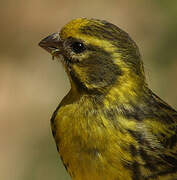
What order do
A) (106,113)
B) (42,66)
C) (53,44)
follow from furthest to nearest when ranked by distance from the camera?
1. (42,66)
2. (53,44)
3. (106,113)

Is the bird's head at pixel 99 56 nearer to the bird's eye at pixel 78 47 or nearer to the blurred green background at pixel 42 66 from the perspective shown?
the bird's eye at pixel 78 47

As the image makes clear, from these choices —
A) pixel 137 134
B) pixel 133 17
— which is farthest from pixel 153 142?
pixel 133 17

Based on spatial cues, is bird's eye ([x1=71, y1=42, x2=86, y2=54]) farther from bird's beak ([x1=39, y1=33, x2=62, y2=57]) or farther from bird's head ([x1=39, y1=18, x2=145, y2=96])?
bird's beak ([x1=39, y1=33, x2=62, y2=57])

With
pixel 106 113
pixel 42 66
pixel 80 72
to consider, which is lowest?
pixel 42 66

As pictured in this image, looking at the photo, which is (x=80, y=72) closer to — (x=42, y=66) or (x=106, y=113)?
(x=106, y=113)

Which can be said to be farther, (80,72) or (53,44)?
(53,44)

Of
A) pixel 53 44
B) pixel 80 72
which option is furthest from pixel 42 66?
pixel 80 72

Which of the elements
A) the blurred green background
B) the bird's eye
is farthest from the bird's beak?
the blurred green background

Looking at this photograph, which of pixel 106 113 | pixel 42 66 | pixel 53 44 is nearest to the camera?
pixel 106 113
